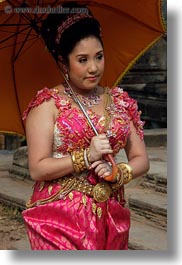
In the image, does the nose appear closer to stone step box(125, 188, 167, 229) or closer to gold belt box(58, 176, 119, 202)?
gold belt box(58, 176, 119, 202)

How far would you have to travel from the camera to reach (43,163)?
2.33 m

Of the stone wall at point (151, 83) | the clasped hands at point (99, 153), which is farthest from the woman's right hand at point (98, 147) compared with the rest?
the stone wall at point (151, 83)

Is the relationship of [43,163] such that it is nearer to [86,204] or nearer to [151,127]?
[86,204]

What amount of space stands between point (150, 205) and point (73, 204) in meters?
2.18

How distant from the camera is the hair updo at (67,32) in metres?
2.37

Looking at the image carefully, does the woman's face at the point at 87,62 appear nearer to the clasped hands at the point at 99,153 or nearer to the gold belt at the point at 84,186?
the clasped hands at the point at 99,153

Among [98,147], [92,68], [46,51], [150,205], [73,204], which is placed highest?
[46,51]

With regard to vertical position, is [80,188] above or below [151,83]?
below

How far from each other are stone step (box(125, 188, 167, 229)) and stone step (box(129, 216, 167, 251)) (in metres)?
0.06

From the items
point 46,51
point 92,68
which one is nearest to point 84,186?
point 92,68

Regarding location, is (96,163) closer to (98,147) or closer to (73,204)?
(98,147)

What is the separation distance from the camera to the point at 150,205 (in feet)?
14.8

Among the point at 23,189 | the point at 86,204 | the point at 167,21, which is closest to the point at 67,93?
the point at 86,204

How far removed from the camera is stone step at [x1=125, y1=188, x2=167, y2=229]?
439cm
